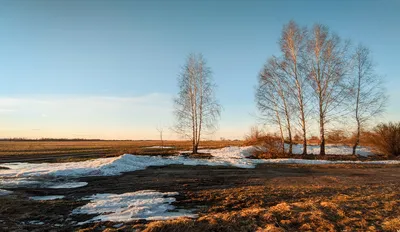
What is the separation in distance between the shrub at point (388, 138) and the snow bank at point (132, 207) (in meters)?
23.0

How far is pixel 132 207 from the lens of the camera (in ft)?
23.4

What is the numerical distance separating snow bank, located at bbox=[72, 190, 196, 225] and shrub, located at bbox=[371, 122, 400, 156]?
75.4ft

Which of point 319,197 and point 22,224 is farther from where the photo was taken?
point 319,197

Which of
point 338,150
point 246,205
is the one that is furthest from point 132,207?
point 338,150

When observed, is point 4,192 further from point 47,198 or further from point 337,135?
point 337,135

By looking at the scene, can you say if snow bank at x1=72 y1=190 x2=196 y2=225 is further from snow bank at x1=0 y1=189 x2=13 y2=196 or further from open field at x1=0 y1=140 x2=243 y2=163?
open field at x1=0 y1=140 x2=243 y2=163

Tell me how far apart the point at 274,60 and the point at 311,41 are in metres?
3.28

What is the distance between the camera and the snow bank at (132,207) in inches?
250

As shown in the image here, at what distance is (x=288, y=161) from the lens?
19.5 metres

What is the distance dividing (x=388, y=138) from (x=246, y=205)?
74.4ft

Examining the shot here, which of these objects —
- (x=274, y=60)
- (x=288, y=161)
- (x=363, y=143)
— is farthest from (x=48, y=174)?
(x=363, y=143)

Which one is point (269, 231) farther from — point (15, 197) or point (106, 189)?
point (15, 197)

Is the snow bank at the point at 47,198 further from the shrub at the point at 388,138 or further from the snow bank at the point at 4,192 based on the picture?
the shrub at the point at 388,138

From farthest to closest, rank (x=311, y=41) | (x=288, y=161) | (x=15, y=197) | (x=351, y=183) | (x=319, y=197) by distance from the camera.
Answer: (x=311, y=41) → (x=288, y=161) → (x=351, y=183) → (x=15, y=197) → (x=319, y=197)
